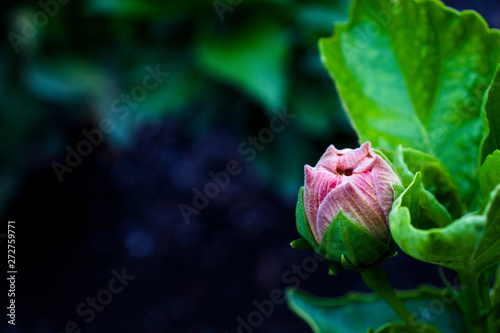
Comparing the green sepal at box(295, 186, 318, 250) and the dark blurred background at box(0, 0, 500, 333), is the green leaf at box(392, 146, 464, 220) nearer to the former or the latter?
the green sepal at box(295, 186, 318, 250)

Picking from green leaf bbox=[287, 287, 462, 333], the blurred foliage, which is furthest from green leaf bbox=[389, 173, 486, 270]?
the blurred foliage

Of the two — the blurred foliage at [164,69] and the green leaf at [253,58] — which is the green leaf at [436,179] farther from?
the blurred foliage at [164,69]

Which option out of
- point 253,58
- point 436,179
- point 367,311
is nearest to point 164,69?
point 253,58

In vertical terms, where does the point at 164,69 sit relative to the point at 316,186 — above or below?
below

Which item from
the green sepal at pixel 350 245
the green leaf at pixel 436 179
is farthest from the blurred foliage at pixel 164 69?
the green sepal at pixel 350 245

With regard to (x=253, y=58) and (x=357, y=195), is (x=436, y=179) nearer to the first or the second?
(x=357, y=195)

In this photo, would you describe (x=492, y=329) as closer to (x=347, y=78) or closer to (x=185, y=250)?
(x=347, y=78)
